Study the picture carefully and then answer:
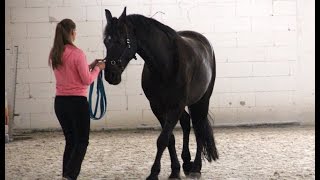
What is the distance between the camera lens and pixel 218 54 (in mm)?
6121

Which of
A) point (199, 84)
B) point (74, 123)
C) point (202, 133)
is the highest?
point (199, 84)

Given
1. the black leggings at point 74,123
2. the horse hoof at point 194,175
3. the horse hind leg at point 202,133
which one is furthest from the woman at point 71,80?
the horse hind leg at point 202,133

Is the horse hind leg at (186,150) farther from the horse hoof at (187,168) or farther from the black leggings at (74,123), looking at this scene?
the black leggings at (74,123)

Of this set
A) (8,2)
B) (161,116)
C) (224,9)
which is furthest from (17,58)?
(161,116)

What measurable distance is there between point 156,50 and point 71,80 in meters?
0.62

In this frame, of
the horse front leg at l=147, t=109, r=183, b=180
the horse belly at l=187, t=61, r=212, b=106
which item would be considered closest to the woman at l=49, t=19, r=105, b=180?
the horse front leg at l=147, t=109, r=183, b=180

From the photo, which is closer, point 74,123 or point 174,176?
point 74,123

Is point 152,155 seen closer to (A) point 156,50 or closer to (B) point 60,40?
(A) point 156,50

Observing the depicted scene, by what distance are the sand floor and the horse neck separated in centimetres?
86

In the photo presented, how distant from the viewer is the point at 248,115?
6.25 m

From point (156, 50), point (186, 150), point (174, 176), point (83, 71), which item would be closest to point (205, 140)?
point (186, 150)

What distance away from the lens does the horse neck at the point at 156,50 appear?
3143mm

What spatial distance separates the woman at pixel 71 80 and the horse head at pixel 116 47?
0.11m

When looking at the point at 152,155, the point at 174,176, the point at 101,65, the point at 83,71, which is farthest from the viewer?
the point at 152,155
